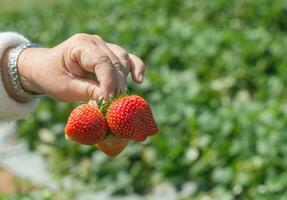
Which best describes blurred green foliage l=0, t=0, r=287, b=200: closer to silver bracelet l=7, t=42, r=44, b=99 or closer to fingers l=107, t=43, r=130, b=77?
silver bracelet l=7, t=42, r=44, b=99

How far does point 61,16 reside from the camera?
8531 millimetres

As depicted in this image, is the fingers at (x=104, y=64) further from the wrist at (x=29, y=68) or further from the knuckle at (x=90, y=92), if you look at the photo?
the wrist at (x=29, y=68)

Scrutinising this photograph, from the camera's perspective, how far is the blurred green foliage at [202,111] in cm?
414

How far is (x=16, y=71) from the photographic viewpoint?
2199 millimetres

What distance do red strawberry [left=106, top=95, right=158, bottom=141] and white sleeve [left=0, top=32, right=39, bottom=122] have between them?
516mm

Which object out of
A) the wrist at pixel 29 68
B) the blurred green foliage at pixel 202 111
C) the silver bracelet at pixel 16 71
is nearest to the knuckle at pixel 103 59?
the wrist at pixel 29 68

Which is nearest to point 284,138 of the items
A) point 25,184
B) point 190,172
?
point 190,172

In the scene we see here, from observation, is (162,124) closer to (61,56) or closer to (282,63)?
(282,63)

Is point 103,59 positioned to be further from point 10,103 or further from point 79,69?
point 10,103

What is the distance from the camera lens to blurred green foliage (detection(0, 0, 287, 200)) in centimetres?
414

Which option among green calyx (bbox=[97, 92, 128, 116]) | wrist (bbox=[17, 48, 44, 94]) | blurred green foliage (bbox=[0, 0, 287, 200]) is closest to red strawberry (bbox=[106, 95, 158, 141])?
green calyx (bbox=[97, 92, 128, 116])

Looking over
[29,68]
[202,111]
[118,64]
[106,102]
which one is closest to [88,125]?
[106,102]

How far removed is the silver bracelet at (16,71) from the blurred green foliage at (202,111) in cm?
190

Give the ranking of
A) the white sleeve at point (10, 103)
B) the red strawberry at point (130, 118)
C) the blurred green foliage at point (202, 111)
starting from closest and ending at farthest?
the red strawberry at point (130, 118), the white sleeve at point (10, 103), the blurred green foliage at point (202, 111)
